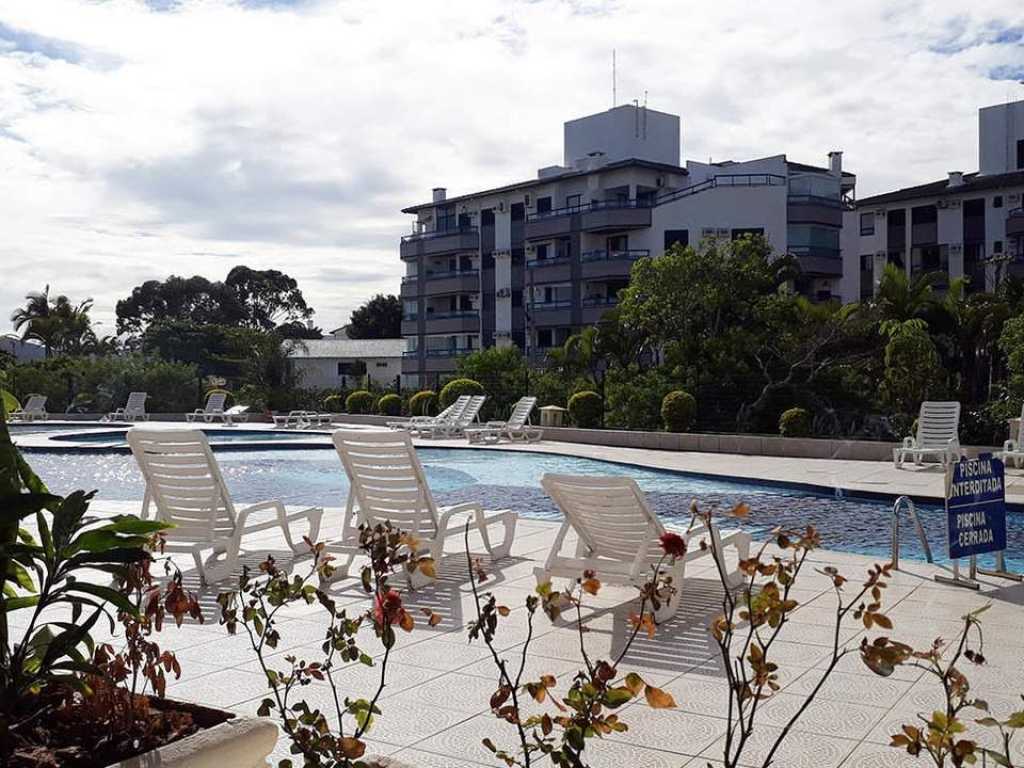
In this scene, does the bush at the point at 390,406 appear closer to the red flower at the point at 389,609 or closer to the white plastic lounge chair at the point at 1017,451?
the white plastic lounge chair at the point at 1017,451

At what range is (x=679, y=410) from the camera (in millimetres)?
21828

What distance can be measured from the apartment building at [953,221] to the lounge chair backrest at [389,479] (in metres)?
46.1

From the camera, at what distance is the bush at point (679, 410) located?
21.8 metres

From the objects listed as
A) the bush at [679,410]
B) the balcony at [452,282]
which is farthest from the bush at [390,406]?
the balcony at [452,282]

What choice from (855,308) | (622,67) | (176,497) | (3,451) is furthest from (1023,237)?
(3,451)

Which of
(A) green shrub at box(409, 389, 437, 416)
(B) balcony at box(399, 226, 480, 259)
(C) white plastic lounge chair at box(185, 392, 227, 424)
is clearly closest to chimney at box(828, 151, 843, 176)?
(B) balcony at box(399, 226, 480, 259)

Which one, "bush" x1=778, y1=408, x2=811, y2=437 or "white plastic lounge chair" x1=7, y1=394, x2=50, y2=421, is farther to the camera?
"white plastic lounge chair" x1=7, y1=394, x2=50, y2=421

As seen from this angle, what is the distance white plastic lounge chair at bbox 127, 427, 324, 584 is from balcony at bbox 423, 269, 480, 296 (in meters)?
52.8

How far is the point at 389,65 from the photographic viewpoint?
984 centimetres

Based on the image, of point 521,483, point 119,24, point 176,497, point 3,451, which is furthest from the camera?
point 521,483

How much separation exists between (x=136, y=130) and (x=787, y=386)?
53.1 ft

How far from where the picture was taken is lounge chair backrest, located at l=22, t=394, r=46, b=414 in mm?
34406

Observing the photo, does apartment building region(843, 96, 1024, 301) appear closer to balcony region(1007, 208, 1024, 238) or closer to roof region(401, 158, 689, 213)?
balcony region(1007, 208, 1024, 238)

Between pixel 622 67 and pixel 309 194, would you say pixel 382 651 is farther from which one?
pixel 622 67
